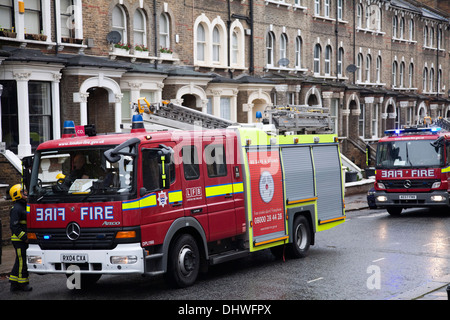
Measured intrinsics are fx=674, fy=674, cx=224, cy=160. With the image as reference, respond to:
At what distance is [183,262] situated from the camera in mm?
10648

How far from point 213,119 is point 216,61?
14.1 m

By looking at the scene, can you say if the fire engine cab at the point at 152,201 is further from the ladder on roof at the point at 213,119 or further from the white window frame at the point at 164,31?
the white window frame at the point at 164,31

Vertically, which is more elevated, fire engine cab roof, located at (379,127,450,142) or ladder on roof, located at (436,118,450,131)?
ladder on roof, located at (436,118,450,131)

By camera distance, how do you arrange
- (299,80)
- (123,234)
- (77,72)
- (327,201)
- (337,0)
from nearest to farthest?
1. (123,234)
2. (327,201)
3. (77,72)
4. (299,80)
5. (337,0)

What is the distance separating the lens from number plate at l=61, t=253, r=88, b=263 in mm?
9852

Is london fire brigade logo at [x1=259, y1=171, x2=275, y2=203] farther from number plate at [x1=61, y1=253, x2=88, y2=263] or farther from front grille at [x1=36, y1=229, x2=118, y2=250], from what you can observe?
number plate at [x1=61, y1=253, x2=88, y2=263]

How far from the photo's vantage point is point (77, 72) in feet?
67.4

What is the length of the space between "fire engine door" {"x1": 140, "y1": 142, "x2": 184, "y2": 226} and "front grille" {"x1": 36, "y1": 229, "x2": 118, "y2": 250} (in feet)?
1.89

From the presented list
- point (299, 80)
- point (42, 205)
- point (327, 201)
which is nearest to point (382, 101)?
point (299, 80)

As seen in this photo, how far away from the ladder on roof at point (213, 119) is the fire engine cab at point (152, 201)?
33.8 inches

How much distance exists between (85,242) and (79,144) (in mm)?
1533

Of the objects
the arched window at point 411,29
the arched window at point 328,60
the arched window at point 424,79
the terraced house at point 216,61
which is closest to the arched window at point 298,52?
the terraced house at point 216,61

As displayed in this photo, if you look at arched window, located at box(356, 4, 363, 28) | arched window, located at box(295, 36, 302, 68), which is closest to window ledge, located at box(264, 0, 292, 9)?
arched window, located at box(295, 36, 302, 68)
